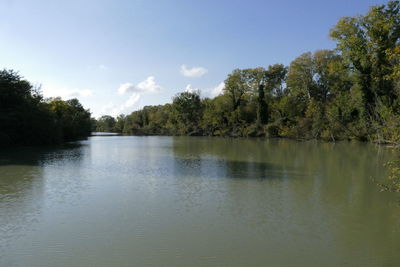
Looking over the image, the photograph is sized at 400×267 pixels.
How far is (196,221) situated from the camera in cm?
894

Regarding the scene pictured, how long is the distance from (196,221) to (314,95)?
48891 millimetres

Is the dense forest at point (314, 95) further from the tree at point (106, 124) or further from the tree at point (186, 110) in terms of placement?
the tree at point (106, 124)

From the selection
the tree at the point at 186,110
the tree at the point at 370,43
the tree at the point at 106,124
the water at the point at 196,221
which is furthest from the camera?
the tree at the point at 106,124

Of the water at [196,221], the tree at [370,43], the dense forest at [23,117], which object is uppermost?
the tree at [370,43]

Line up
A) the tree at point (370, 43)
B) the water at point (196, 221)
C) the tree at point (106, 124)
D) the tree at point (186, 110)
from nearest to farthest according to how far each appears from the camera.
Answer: the water at point (196, 221) → the tree at point (370, 43) → the tree at point (186, 110) → the tree at point (106, 124)

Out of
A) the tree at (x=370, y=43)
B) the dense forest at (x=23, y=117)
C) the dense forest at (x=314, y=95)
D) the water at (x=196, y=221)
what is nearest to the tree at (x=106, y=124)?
the dense forest at (x=314, y=95)

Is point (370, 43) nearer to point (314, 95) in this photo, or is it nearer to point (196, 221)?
point (314, 95)

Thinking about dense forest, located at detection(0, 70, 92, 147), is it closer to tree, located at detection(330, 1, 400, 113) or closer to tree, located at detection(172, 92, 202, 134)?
tree, located at detection(330, 1, 400, 113)

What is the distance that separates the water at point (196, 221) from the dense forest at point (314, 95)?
12359mm

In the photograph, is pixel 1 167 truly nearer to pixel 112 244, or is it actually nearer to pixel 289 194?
pixel 112 244

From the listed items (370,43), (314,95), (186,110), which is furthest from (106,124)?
(370,43)

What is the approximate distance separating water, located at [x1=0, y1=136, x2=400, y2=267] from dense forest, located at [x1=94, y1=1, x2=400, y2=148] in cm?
1236

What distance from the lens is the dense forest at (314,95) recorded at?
3176cm

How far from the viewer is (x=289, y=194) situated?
40.2 feet
